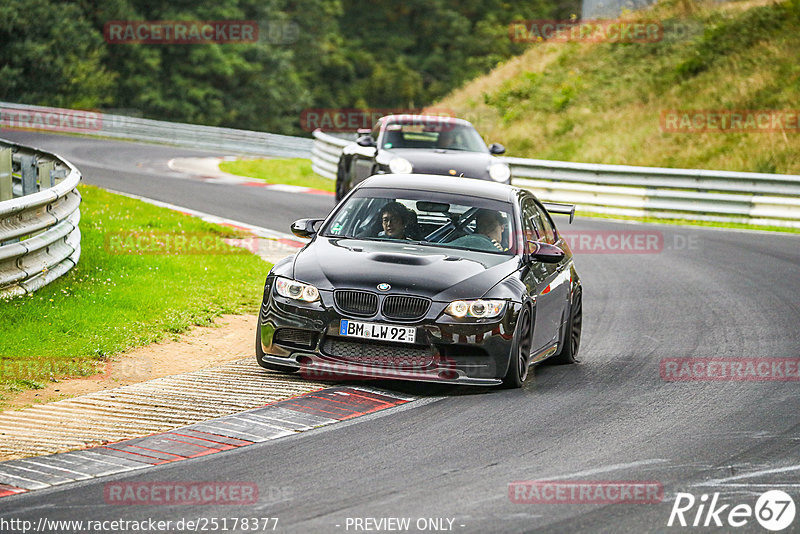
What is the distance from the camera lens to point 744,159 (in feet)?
90.7

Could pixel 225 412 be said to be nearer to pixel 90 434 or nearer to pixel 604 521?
pixel 90 434

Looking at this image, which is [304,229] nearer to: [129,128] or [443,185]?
[443,185]

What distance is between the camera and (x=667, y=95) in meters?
33.2

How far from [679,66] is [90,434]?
29.8 metres

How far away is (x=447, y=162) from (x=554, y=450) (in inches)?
431

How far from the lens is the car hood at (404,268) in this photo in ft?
27.7

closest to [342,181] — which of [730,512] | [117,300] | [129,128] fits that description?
[117,300]

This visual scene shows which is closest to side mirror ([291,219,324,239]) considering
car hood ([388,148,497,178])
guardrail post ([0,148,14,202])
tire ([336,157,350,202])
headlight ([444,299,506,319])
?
headlight ([444,299,506,319])

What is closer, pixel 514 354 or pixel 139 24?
pixel 514 354

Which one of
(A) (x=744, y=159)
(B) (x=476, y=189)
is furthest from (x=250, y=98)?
(B) (x=476, y=189)

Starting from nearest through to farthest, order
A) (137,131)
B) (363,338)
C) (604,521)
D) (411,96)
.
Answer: (604,521) < (363,338) < (137,131) < (411,96)

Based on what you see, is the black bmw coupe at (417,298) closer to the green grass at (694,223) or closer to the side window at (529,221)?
the side window at (529,221)

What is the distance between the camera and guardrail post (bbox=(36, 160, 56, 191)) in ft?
48.5

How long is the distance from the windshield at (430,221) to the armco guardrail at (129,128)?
32172mm
